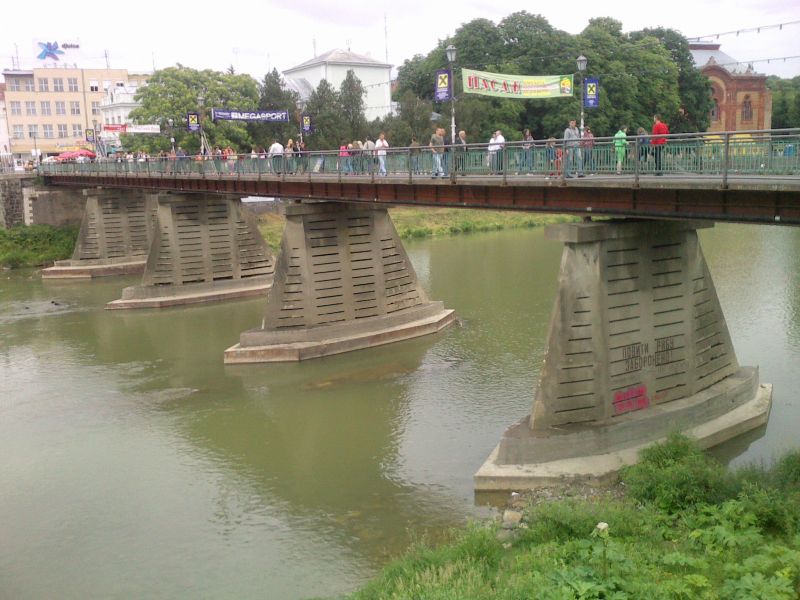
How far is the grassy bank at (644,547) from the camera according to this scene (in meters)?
8.81

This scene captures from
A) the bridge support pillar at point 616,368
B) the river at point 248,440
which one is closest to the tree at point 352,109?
the river at point 248,440

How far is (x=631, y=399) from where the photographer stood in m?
15.9

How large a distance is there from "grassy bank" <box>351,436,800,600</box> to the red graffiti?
1.92 m

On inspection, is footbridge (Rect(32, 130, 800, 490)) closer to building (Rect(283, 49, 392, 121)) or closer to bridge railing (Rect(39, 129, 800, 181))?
bridge railing (Rect(39, 129, 800, 181))

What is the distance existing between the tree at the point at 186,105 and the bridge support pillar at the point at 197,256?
18909 millimetres

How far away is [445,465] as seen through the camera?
15875 millimetres

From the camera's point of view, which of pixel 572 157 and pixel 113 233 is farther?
pixel 113 233

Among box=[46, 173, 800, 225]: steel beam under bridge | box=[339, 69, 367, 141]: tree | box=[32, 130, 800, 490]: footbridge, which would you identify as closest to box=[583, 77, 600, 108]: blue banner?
box=[32, 130, 800, 490]: footbridge

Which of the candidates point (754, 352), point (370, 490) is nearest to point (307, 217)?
point (370, 490)

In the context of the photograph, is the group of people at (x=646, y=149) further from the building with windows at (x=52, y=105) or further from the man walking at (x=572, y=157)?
the building with windows at (x=52, y=105)

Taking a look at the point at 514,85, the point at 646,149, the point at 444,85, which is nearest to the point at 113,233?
the point at 444,85

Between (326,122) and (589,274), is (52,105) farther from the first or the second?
(589,274)

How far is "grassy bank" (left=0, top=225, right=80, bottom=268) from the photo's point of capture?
47.1 meters

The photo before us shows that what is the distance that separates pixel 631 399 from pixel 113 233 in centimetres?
3595
